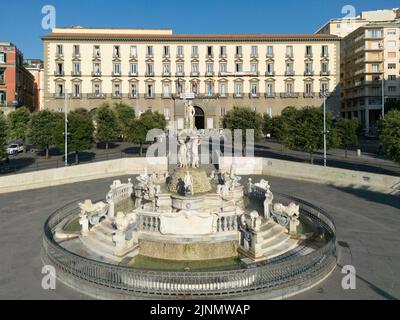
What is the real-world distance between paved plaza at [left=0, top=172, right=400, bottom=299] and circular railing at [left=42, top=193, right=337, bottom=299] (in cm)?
31

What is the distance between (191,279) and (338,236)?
7739mm

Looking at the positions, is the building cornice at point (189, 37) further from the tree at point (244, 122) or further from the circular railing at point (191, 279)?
the circular railing at point (191, 279)

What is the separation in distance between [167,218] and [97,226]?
11.5 ft

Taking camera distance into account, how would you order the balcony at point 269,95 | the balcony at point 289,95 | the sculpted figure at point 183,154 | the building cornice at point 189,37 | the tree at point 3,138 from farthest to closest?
the balcony at point 289,95 → the balcony at point 269,95 → the building cornice at point 189,37 → the tree at point 3,138 → the sculpted figure at point 183,154

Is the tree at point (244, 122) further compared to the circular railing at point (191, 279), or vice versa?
the tree at point (244, 122)

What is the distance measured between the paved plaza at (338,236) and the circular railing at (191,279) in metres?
0.31

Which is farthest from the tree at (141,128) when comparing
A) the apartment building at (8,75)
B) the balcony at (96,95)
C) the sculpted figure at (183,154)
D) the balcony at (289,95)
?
the balcony at (289,95)

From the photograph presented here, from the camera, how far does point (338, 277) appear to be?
396 inches

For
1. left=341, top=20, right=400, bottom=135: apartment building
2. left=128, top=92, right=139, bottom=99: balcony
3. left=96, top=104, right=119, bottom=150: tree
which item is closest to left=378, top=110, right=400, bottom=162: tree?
left=96, top=104, right=119, bottom=150: tree

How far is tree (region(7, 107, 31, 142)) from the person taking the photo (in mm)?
47531

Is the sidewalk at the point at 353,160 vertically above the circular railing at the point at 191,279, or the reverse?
the sidewalk at the point at 353,160

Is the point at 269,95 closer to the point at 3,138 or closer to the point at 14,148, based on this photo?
the point at 14,148

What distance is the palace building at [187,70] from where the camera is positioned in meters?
62.2

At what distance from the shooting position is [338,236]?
45.2 ft
